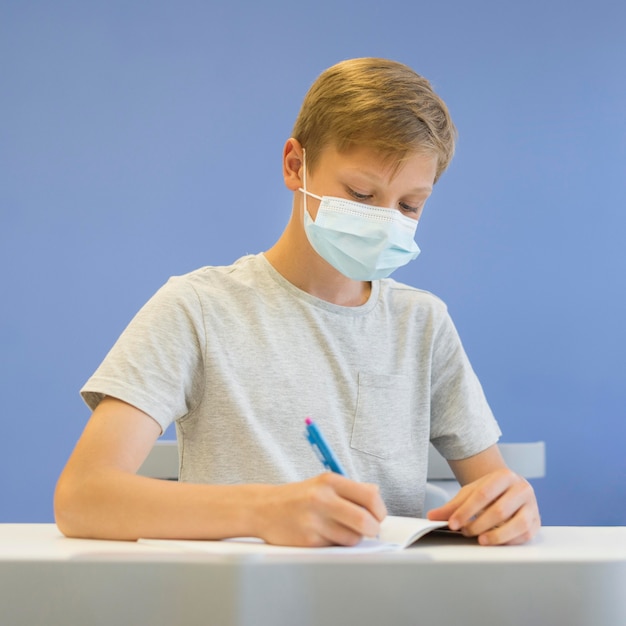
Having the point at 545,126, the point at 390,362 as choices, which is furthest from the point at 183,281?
the point at 545,126

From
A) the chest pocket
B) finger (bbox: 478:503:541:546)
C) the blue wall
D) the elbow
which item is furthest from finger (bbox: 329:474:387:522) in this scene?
the blue wall

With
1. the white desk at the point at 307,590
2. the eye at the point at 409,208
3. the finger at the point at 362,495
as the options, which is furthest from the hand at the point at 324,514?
the eye at the point at 409,208

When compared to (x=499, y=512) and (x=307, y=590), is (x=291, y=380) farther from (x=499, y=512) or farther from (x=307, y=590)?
(x=307, y=590)

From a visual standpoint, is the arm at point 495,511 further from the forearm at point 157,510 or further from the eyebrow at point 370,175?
the eyebrow at point 370,175

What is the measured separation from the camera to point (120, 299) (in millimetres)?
2633

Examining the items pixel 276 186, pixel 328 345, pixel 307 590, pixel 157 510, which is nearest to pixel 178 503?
pixel 157 510

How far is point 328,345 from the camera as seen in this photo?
1083 millimetres

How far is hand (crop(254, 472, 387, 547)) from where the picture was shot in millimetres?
665

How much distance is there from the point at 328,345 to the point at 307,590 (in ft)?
1.82

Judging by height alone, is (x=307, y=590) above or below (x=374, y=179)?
below

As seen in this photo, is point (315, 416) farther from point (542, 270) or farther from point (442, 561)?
point (542, 270)

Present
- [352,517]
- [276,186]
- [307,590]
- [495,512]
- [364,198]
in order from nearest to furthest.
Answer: [307,590], [352,517], [495,512], [364,198], [276,186]

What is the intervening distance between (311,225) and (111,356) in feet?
0.99

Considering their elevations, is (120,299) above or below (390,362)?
below
